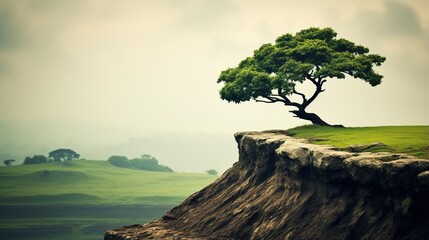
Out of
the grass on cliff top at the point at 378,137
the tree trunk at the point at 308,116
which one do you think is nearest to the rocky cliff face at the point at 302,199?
the grass on cliff top at the point at 378,137

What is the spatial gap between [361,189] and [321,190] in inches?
212

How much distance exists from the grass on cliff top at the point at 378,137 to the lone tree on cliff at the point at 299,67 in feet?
18.5

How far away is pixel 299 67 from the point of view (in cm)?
7100

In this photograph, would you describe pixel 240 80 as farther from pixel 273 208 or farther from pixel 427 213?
pixel 427 213

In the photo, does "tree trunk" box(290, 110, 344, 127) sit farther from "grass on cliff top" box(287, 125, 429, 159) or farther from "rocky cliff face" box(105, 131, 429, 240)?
"rocky cliff face" box(105, 131, 429, 240)

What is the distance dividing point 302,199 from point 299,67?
22.3 metres

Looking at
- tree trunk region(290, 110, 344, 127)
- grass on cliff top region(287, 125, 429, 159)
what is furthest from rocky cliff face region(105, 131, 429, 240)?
tree trunk region(290, 110, 344, 127)

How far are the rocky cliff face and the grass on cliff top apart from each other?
2714 mm

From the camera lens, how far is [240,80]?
74.0 m

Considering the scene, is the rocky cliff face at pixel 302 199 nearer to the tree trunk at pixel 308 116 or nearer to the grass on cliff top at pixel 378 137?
the grass on cliff top at pixel 378 137

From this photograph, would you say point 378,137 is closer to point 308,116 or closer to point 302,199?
point 302,199

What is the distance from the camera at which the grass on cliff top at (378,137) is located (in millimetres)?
48375

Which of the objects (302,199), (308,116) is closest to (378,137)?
(302,199)

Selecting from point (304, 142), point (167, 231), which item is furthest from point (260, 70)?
point (167, 231)
